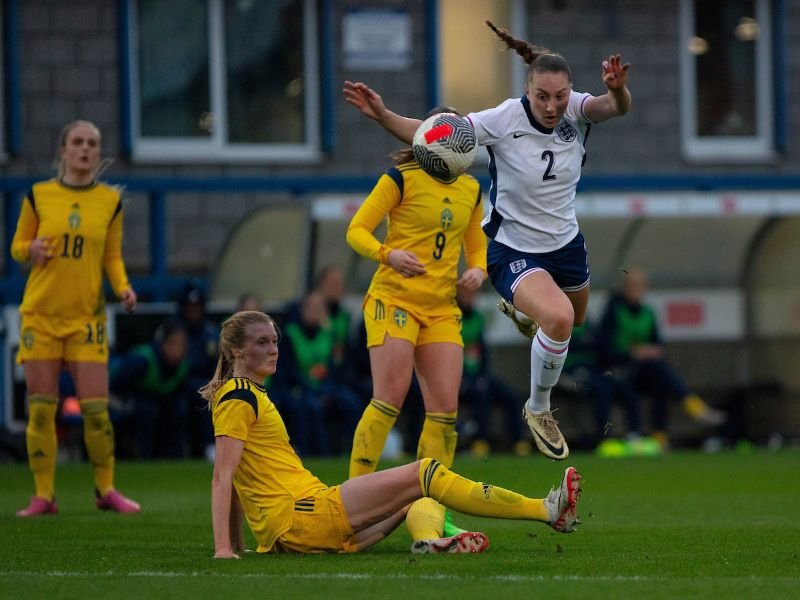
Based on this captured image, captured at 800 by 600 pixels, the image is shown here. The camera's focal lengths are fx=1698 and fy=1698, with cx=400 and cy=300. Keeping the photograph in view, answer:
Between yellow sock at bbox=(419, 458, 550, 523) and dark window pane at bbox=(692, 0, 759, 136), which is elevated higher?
dark window pane at bbox=(692, 0, 759, 136)

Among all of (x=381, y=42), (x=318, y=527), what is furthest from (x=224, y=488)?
(x=381, y=42)

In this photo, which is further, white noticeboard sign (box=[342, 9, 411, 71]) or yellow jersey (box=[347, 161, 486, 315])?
white noticeboard sign (box=[342, 9, 411, 71])

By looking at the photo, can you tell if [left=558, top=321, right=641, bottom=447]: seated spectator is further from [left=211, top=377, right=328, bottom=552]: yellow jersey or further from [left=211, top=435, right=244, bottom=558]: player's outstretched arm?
[left=211, top=435, right=244, bottom=558]: player's outstretched arm

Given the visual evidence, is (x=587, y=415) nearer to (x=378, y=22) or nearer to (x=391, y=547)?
(x=378, y=22)

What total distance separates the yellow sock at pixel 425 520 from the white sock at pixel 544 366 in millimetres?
1200

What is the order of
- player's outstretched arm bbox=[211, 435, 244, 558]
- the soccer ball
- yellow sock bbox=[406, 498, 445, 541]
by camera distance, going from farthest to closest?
1. the soccer ball
2. yellow sock bbox=[406, 498, 445, 541]
3. player's outstretched arm bbox=[211, 435, 244, 558]

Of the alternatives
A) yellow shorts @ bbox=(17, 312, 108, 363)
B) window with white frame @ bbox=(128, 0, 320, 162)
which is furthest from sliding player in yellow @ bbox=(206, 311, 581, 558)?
window with white frame @ bbox=(128, 0, 320, 162)

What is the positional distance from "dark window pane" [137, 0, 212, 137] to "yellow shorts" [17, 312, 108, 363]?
10.3 m

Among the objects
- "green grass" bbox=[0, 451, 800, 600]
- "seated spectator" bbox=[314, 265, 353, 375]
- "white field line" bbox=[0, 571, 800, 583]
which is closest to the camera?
"green grass" bbox=[0, 451, 800, 600]

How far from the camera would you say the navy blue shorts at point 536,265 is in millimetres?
8648

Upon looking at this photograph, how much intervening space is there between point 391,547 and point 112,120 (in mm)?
12605

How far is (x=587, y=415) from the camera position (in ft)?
55.4

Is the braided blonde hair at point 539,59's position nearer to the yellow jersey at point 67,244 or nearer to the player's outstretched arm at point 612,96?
the player's outstretched arm at point 612,96

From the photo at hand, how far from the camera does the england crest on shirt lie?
865 centimetres
